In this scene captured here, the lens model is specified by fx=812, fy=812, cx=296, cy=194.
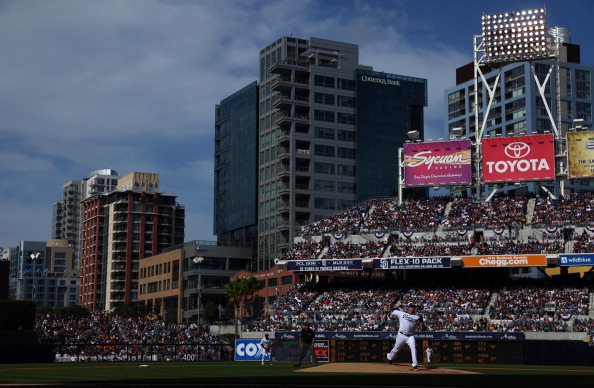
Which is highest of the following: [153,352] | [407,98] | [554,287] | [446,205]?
[407,98]

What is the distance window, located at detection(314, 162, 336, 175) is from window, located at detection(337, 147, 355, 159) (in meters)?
2.67

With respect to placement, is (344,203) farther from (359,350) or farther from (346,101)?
(359,350)

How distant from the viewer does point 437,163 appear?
8375 centimetres

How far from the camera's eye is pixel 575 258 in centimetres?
6981

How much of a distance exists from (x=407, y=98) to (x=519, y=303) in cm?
8722

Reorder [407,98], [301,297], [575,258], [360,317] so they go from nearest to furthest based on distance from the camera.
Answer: [575,258]
[360,317]
[301,297]
[407,98]

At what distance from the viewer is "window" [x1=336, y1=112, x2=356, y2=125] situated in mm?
143875

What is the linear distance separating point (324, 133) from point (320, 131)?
100cm

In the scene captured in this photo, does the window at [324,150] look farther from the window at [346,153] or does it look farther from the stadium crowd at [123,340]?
the stadium crowd at [123,340]

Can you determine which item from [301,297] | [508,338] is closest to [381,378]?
[508,338]

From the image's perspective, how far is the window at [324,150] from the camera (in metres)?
141

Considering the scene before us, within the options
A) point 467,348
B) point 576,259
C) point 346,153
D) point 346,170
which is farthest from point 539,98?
point 467,348

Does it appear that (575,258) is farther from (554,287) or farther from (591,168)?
(591,168)

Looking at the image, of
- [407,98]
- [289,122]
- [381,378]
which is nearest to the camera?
[381,378]
